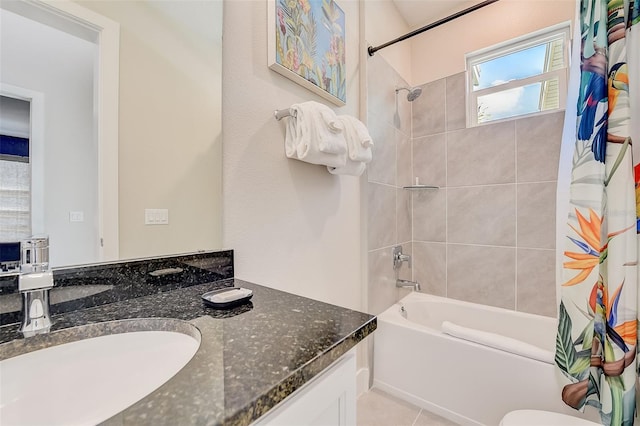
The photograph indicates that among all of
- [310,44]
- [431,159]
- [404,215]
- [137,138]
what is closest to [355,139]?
[310,44]

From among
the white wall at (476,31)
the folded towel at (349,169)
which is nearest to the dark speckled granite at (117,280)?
the folded towel at (349,169)

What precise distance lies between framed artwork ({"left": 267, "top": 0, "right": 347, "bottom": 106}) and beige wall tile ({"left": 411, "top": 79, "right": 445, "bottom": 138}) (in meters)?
1.03

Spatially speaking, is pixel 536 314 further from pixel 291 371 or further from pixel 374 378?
pixel 291 371

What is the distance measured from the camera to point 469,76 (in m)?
2.17

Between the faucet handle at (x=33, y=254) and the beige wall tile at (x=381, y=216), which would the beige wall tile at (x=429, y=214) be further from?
the faucet handle at (x=33, y=254)

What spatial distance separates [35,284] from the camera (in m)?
0.56

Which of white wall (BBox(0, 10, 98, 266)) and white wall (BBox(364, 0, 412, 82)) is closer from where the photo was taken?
white wall (BBox(0, 10, 98, 266))

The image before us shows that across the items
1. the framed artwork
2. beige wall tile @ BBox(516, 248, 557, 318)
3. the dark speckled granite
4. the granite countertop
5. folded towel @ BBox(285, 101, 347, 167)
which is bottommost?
beige wall tile @ BBox(516, 248, 557, 318)

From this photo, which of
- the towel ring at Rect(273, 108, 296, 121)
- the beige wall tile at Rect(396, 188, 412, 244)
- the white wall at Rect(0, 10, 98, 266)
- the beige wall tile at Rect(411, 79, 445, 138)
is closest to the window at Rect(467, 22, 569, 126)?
the beige wall tile at Rect(411, 79, 445, 138)

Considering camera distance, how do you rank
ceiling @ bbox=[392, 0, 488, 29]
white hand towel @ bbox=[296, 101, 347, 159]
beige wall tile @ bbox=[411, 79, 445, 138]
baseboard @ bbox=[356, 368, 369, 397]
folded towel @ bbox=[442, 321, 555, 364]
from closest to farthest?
white hand towel @ bbox=[296, 101, 347, 159] < folded towel @ bbox=[442, 321, 555, 364] < baseboard @ bbox=[356, 368, 369, 397] < ceiling @ bbox=[392, 0, 488, 29] < beige wall tile @ bbox=[411, 79, 445, 138]

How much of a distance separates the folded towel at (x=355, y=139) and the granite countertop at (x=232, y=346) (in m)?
0.78

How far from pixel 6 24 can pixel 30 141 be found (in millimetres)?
249

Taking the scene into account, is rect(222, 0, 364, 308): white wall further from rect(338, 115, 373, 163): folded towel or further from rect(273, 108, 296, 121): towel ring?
rect(338, 115, 373, 163): folded towel

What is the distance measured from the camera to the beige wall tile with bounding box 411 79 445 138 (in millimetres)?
2254
